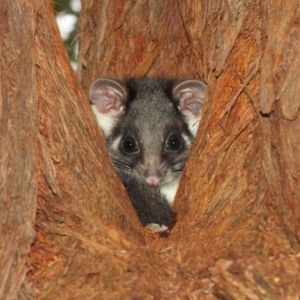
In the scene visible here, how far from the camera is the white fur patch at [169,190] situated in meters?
5.00

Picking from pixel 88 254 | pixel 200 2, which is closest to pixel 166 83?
pixel 200 2

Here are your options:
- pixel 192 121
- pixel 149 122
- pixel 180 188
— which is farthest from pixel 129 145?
pixel 180 188

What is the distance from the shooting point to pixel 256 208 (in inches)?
143

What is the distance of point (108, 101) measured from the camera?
216 inches

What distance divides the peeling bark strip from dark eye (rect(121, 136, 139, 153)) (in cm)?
165

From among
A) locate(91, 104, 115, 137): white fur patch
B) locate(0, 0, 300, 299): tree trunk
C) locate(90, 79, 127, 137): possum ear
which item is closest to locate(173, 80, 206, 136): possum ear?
locate(90, 79, 127, 137): possum ear

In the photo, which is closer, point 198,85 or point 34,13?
point 34,13

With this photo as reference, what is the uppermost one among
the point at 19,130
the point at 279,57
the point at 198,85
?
the point at 279,57

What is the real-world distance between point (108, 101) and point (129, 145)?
1.45 feet

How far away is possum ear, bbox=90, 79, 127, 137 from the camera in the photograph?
5293 mm

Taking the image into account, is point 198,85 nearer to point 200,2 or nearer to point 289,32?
point 200,2

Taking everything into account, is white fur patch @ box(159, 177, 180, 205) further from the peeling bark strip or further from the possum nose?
the peeling bark strip

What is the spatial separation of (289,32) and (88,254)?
4.75 feet

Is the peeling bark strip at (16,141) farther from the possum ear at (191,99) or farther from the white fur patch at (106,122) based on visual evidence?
the white fur patch at (106,122)
